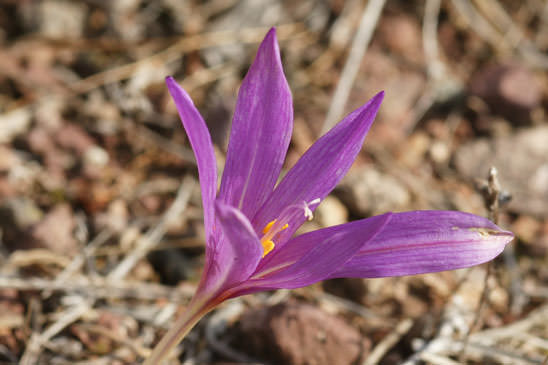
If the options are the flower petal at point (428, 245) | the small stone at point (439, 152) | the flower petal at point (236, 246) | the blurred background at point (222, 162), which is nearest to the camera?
the flower petal at point (236, 246)

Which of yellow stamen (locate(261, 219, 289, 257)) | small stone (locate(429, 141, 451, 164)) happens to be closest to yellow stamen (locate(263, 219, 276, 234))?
yellow stamen (locate(261, 219, 289, 257))

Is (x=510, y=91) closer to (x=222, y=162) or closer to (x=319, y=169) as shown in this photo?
(x=222, y=162)

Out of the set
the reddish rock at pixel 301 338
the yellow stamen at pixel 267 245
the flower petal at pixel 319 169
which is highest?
the flower petal at pixel 319 169

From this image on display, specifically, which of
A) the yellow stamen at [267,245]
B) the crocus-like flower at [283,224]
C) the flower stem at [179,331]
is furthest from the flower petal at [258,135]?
the flower stem at [179,331]

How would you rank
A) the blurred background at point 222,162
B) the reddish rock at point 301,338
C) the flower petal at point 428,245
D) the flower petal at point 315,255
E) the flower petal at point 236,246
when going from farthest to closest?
the blurred background at point 222,162 < the reddish rock at point 301,338 < the flower petal at point 428,245 < the flower petal at point 315,255 < the flower petal at point 236,246

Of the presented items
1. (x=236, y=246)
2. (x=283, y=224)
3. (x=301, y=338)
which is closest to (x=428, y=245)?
(x=283, y=224)

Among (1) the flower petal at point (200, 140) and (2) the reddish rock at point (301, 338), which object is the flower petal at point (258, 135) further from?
(2) the reddish rock at point (301, 338)
